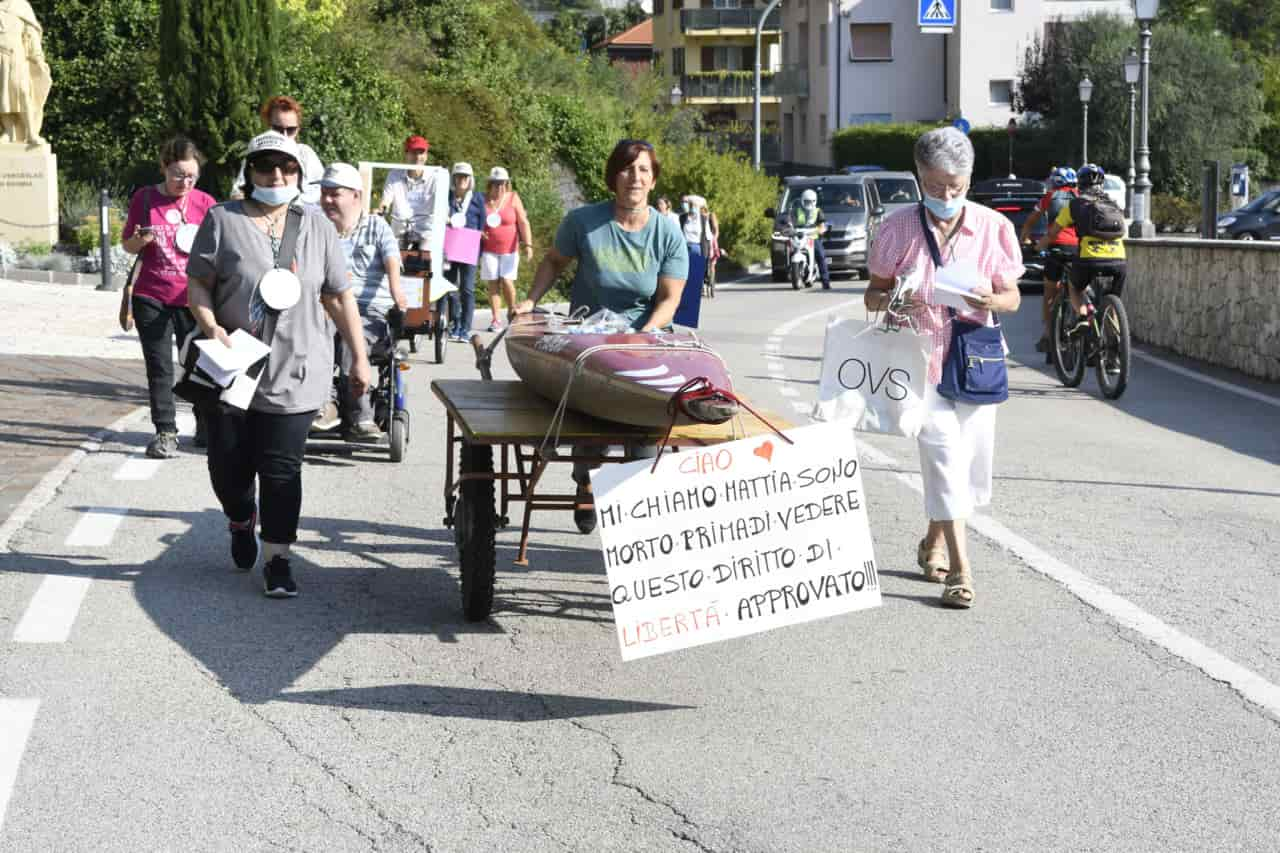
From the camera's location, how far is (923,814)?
4926mm

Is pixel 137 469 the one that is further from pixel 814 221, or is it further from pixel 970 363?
pixel 814 221

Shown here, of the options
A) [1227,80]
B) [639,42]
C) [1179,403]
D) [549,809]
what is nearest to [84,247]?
[1179,403]

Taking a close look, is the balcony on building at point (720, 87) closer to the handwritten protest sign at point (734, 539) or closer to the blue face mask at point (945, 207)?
the blue face mask at point (945, 207)

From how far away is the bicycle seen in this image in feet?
50.4

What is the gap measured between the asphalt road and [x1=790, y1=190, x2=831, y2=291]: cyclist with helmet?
2366cm

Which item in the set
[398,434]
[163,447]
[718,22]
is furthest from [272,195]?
[718,22]

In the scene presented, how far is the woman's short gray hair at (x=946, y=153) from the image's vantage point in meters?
7.28

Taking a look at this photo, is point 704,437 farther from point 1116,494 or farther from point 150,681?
point 1116,494

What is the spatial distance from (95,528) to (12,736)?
3512 mm

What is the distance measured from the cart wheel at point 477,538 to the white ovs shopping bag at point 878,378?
133cm

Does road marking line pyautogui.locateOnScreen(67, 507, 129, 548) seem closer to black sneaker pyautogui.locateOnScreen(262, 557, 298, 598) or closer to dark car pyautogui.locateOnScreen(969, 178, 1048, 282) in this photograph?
black sneaker pyautogui.locateOnScreen(262, 557, 298, 598)

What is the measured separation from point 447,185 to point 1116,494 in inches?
317

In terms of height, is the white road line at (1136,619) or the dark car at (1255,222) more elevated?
the dark car at (1255,222)

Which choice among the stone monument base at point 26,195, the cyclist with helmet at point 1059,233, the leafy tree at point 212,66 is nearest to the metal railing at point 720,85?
the stone monument base at point 26,195
